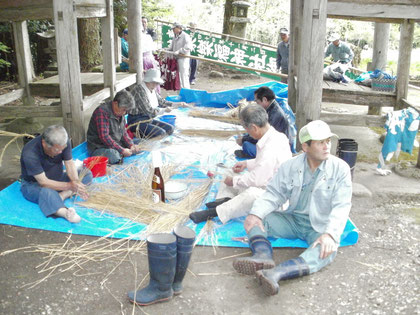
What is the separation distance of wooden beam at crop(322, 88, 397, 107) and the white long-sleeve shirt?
268cm

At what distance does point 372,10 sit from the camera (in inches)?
193

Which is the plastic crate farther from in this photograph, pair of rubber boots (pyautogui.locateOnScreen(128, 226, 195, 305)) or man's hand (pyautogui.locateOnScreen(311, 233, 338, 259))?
pair of rubber boots (pyautogui.locateOnScreen(128, 226, 195, 305))

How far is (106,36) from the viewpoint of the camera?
6.64 metres

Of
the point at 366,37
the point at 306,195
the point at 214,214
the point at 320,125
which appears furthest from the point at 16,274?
the point at 366,37

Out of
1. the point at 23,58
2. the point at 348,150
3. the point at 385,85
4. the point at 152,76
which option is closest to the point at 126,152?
the point at 152,76

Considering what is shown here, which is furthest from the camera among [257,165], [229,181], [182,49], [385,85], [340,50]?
[182,49]

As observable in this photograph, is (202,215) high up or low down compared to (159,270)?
down

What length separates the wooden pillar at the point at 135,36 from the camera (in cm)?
780

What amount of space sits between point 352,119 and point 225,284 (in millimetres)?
3281

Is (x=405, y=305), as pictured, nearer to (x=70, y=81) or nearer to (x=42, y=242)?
(x=42, y=242)

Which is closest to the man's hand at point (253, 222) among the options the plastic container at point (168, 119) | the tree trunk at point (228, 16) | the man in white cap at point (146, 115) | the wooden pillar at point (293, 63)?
the man in white cap at point (146, 115)

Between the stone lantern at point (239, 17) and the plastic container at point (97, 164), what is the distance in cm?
1031

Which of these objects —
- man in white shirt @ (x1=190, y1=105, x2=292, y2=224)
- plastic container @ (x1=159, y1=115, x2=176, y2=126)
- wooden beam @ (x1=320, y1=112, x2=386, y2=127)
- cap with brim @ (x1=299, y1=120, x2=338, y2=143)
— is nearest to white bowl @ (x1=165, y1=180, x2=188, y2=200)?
man in white shirt @ (x1=190, y1=105, x2=292, y2=224)

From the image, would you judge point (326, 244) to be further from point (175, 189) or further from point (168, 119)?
point (168, 119)
